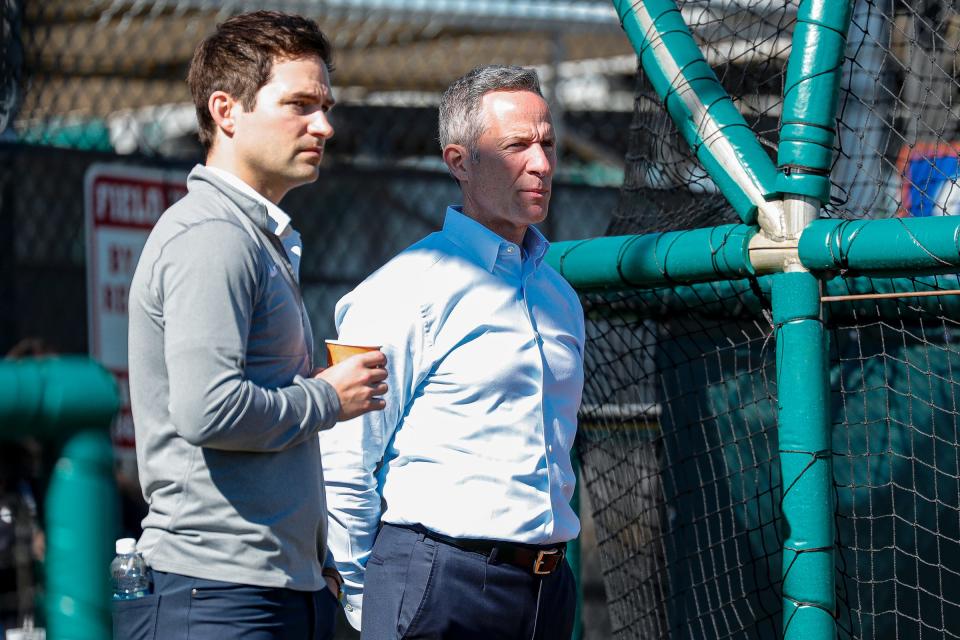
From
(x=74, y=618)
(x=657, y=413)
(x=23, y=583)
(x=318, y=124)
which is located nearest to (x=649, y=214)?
(x=657, y=413)

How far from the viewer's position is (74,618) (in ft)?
4.50

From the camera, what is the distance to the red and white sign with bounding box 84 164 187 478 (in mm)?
4281

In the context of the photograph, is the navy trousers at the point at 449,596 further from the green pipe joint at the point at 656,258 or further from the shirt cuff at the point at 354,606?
the green pipe joint at the point at 656,258

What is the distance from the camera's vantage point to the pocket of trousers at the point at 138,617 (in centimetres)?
202

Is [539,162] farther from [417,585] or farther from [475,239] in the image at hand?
[417,585]

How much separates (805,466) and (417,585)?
32.5 inches

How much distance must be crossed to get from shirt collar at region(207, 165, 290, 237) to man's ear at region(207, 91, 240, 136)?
0.08 metres

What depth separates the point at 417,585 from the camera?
Result: 245cm

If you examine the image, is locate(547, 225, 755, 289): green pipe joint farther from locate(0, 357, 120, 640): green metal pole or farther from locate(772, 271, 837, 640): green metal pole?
locate(0, 357, 120, 640): green metal pole

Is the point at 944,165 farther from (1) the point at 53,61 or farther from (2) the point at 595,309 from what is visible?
(1) the point at 53,61

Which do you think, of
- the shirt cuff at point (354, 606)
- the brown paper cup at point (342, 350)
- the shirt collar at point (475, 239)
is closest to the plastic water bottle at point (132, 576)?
the brown paper cup at point (342, 350)

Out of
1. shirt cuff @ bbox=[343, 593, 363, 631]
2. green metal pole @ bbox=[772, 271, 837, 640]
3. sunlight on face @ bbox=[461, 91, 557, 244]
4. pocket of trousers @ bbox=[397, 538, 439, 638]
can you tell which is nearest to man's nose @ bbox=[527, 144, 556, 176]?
sunlight on face @ bbox=[461, 91, 557, 244]

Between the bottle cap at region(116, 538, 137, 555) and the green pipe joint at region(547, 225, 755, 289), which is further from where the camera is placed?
the green pipe joint at region(547, 225, 755, 289)

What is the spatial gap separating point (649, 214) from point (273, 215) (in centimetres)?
166
